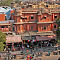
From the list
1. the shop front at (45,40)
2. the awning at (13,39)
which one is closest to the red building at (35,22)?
the shop front at (45,40)

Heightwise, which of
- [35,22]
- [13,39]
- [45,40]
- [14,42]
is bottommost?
[45,40]

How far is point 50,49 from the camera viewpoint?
2919cm

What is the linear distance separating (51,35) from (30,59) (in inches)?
335

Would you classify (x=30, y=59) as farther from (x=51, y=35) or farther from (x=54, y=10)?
(x=54, y=10)

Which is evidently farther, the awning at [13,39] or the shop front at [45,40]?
the shop front at [45,40]

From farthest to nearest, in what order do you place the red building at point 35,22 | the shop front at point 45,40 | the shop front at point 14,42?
the red building at point 35,22
the shop front at point 45,40
the shop front at point 14,42

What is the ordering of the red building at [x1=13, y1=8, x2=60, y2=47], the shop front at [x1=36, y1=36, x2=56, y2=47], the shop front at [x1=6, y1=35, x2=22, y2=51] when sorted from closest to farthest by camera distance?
the shop front at [x1=6, y1=35, x2=22, y2=51], the shop front at [x1=36, y1=36, x2=56, y2=47], the red building at [x1=13, y1=8, x2=60, y2=47]

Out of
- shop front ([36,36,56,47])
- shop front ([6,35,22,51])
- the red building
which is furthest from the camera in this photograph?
the red building

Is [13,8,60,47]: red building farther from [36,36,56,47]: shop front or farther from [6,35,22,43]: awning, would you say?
[6,35,22,43]: awning

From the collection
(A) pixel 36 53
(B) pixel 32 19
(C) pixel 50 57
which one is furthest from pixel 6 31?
(C) pixel 50 57

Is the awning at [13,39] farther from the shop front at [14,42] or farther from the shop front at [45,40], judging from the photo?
the shop front at [45,40]

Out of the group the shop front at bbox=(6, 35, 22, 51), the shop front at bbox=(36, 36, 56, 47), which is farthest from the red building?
the shop front at bbox=(6, 35, 22, 51)

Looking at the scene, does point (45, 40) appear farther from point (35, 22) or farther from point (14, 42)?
point (14, 42)

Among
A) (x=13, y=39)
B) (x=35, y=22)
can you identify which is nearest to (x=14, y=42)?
(x=13, y=39)
